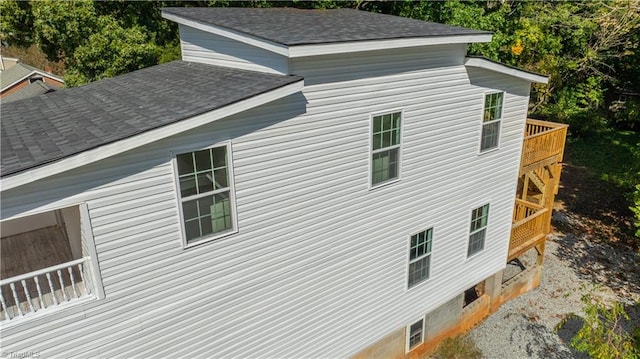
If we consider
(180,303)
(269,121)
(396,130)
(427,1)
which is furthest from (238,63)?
(427,1)

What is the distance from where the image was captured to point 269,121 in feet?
24.3

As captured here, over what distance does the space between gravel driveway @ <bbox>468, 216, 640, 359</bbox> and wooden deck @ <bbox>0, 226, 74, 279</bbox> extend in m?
11.7

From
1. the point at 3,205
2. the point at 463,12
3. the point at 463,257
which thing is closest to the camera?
the point at 3,205

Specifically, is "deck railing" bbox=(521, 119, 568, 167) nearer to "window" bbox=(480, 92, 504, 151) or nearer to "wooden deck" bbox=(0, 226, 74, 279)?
"window" bbox=(480, 92, 504, 151)

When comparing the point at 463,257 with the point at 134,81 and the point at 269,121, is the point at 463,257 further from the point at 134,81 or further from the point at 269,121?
the point at 134,81

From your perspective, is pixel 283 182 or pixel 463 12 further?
pixel 463 12

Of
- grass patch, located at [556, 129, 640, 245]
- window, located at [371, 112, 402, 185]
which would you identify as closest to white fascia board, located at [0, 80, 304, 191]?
window, located at [371, 112, 402, 185]

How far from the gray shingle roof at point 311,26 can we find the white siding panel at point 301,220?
47 centimetres

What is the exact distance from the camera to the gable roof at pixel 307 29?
7.52 metres

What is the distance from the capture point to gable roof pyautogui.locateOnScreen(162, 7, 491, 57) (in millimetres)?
7523

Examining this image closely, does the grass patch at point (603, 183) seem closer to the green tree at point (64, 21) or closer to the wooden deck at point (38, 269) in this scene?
the wooden deck at point (38, 269)

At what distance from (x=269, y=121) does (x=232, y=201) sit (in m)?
1.54

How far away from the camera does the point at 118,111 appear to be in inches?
275

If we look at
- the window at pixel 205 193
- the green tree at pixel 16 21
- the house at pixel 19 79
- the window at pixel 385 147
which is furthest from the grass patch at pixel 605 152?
the house at pixel 19 79
